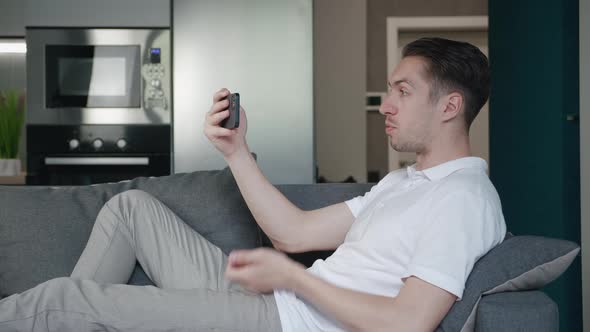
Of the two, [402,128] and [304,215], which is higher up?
[402,128]

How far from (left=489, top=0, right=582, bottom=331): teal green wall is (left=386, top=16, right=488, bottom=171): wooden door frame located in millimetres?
2427

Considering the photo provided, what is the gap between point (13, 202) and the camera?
2.04 metres

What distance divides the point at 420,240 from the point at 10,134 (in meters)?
2.61

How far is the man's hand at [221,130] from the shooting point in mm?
1765

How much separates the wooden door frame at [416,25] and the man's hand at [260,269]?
5296 millimetres

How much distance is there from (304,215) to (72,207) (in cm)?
68

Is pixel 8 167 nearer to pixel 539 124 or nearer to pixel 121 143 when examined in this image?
pixel 121 143

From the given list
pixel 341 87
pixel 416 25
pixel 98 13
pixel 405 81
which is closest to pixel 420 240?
pixel 405 81

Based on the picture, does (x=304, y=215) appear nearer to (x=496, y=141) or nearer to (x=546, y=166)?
(x=546, y=166)

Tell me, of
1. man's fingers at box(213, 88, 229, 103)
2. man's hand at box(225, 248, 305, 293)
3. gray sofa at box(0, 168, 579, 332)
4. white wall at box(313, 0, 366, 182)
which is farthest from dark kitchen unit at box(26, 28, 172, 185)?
white wall at box(313, 0, 366, 182)

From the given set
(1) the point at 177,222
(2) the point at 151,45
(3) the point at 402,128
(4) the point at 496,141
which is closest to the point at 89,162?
(2) the point at 151,45

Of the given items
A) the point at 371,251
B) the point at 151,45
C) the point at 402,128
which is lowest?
the point at 371,251

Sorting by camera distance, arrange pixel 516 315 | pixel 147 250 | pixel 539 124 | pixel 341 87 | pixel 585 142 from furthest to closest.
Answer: pixel 341 87 → pixel 539 124 → pixel 585 142 → pixel 147 250 → pixel 516 315

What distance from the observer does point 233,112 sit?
68.2 inches
